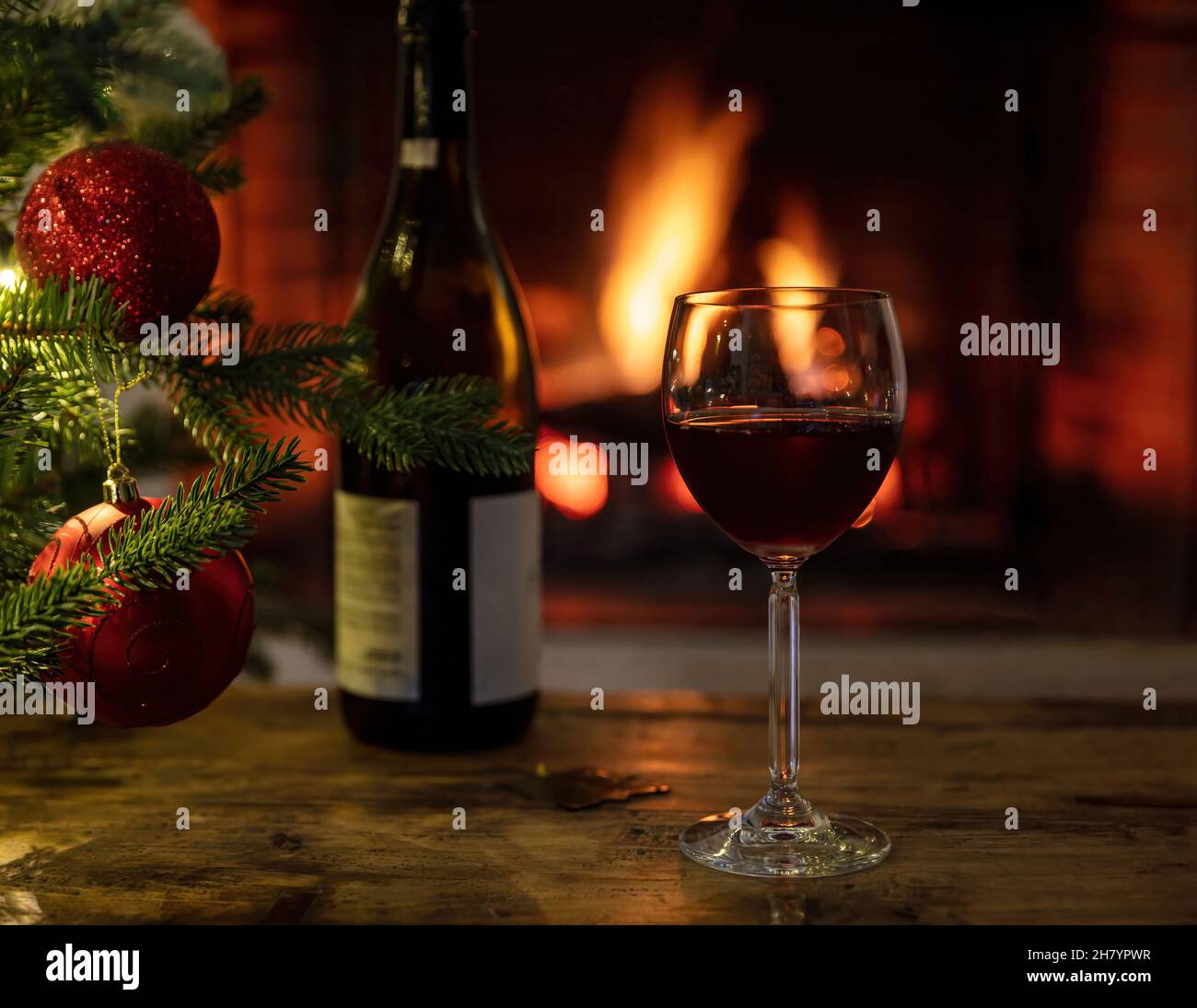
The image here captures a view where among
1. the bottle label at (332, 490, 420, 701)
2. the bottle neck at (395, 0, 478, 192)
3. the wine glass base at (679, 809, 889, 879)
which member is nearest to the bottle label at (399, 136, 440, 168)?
the bottle neck at (395, 0, 478, 192)

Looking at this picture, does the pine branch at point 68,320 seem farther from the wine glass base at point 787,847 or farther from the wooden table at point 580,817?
the wine glass base at point 787,847

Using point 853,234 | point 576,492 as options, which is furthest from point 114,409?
point 853,234

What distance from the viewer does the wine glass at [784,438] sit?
0.65 meters

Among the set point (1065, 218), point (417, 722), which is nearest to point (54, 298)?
point (417, 722)

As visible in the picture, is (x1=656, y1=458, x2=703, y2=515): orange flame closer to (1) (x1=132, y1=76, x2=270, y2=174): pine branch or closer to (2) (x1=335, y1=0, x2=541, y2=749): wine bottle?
(2) (x1=335, y1=0, x2=541, y2=749): wine bottle

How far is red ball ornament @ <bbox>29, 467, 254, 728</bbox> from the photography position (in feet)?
2.04

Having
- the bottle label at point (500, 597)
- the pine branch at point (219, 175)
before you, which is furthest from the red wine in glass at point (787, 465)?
the pine branch at point (219, 175)

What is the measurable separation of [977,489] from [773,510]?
1.48m

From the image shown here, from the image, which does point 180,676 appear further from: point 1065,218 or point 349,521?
point 1065,218

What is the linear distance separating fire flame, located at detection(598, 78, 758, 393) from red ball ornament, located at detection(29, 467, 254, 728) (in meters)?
1.42

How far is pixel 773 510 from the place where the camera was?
0.66m

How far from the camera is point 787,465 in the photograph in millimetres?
650

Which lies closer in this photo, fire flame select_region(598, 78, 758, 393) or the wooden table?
the wooden table

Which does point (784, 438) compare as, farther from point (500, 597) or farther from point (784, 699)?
point (500, 597)
